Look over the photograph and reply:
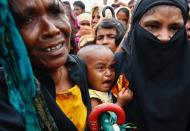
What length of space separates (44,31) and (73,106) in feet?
1.99

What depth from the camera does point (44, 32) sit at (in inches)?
44.7

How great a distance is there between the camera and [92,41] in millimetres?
3654

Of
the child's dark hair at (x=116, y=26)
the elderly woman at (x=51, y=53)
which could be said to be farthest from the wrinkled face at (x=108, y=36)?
the elderly woman at (x=51, y=53)

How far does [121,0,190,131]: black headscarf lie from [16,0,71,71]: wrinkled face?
2.62 ft

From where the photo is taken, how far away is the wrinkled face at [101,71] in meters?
2.07

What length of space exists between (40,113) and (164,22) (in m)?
1.29

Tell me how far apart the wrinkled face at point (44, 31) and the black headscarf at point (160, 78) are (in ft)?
2.62

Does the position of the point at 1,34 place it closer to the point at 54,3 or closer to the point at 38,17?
the point at 38,17

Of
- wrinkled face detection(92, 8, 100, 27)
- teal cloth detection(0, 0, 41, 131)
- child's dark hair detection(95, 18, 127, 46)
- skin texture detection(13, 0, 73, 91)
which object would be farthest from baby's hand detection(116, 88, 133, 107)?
wrinkled face detection(92, 8, 100, 27)

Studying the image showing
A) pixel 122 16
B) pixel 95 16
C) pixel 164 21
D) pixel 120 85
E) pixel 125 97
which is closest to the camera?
pixel 164 21

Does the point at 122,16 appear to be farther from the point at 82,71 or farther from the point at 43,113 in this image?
the point at 43,113

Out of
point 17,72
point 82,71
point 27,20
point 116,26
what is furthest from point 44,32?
point 116,26

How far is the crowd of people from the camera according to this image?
102 centimetres

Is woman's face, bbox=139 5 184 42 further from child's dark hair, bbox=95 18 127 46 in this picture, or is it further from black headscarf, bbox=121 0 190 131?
child's dark hair, bbox=95 18 127 46
